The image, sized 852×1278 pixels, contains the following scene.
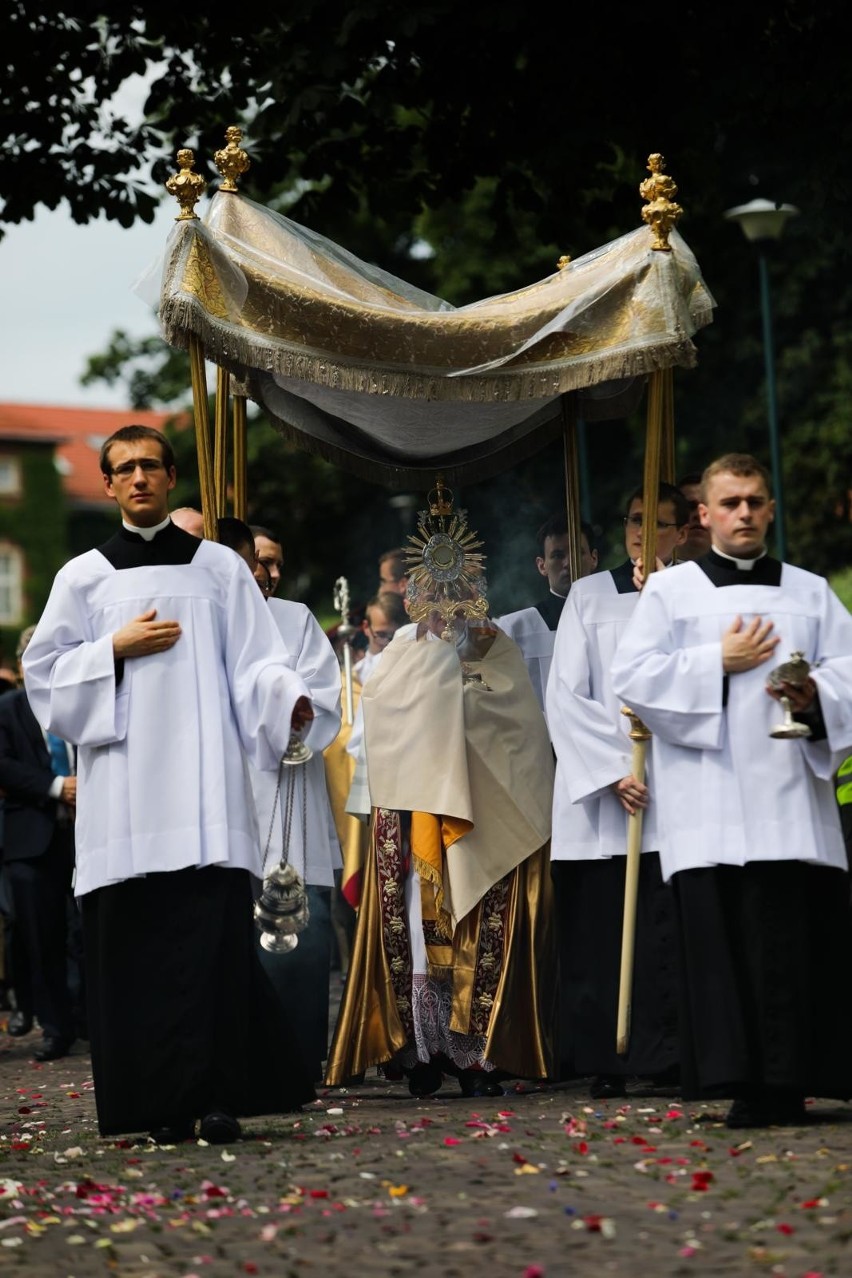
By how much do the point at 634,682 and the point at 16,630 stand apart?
65692 mm

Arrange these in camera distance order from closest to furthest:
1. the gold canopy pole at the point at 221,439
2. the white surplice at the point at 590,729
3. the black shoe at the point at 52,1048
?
the white surplice at the point at 590,729
the gold canopy pole at the point at 221,439
the black shoe at the point at 52,1048

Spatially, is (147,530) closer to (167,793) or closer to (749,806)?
(167,793)

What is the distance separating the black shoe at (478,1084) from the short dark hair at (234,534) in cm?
228

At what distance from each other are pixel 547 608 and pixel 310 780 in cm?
127

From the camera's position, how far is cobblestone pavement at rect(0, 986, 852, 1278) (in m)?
5.59

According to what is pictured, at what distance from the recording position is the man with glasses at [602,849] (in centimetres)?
894

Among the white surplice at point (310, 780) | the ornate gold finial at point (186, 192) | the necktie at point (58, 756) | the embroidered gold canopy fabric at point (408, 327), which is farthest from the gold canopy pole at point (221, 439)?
the necktie at point (58, 756)

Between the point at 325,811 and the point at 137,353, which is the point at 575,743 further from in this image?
the point at 137,353

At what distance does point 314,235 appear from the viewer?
10.4m

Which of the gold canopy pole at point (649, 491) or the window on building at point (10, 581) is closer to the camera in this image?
the gold canopy pole at point (649, 491)

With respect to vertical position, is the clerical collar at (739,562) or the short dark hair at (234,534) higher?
the short dark hair at (234,534)

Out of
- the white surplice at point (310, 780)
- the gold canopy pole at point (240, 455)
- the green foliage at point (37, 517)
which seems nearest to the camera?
the white surplice at point (310, 780)

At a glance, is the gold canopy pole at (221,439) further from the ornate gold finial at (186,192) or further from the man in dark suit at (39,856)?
the man in dark suit at (39,856)

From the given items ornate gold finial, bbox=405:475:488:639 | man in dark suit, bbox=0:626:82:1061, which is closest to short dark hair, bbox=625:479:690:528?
ornate gold finial, bbox=405:475:488:639
